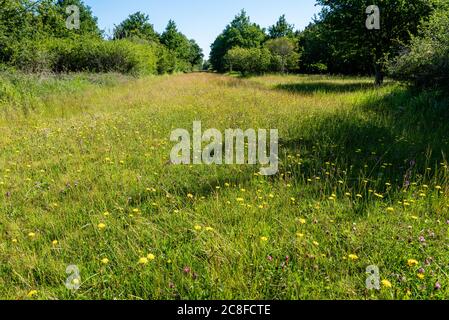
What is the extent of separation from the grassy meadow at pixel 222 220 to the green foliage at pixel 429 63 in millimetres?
2934

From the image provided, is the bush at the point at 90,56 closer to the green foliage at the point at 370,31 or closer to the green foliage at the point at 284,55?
the green foliage at the point at 370,31

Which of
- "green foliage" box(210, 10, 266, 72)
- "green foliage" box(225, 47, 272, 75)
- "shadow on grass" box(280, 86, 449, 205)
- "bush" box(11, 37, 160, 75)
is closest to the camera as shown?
"shadow on grass" box(280, 86, 449, 205)

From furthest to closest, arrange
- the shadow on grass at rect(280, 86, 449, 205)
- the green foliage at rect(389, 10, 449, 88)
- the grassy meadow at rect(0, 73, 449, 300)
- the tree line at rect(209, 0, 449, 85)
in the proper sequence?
the tree line at rect(209, 0, 449, 85) → the green foliage at rect(389, 10, 449, 88) → the shadow on grass at rect(280, 86, 449, 205) → the grassy meadow at rect(0, 73, 449, 300)

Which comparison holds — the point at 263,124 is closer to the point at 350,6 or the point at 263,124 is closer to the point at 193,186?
the point at 193,186

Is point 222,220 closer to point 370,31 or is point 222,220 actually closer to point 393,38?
point 370,31

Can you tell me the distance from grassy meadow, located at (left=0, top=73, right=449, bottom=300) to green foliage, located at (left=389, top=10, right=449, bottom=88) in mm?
2934

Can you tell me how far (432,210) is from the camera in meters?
3.32

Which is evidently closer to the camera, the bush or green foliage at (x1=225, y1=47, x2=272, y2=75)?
the bush

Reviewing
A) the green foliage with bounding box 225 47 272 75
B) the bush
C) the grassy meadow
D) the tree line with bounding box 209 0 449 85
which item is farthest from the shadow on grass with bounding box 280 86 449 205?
the green foliage with bounding box 225 47 272 75

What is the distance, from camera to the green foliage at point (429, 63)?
8.63 m

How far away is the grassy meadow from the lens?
7.76ft

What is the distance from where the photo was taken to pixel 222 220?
3258 mm

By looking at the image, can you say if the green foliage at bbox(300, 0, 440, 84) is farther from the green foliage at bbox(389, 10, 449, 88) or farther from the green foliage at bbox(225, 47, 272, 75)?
the green foliage at bbox(225, 47, 272, 75)

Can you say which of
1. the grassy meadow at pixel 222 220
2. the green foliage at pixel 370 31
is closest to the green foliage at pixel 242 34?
the green foliage at pixel 370 31
